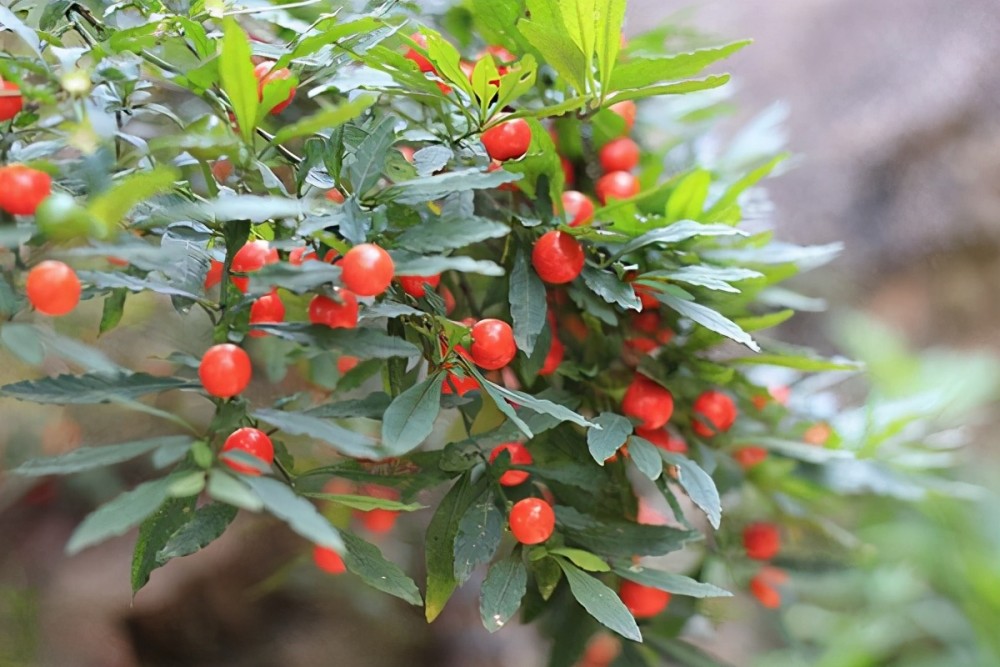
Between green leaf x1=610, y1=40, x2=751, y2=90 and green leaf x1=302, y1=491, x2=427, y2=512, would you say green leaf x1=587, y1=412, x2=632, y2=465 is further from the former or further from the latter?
green leaf x1=610, y1=40, x2=751, y2=90

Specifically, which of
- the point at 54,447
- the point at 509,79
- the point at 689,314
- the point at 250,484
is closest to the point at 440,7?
the point at 509,79

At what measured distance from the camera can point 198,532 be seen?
0.48 metres

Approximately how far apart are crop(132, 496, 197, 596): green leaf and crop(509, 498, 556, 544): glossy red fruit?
20 cm

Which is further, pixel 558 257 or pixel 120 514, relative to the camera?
pixel 558 257

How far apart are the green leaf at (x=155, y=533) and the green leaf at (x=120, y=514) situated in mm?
121

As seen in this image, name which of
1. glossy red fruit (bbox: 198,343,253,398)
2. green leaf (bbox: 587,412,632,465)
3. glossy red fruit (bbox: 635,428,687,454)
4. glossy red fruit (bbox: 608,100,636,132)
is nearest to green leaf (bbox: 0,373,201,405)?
glossy red fruit (bbox: 198,343,253,398)

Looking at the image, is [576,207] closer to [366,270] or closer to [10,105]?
[366,270]

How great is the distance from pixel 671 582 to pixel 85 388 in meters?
0.38

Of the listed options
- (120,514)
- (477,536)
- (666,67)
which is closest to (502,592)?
(477,536)

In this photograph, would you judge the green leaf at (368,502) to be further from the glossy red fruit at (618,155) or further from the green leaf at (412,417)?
the glossy red fruit at (618,155)

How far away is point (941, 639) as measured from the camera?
134 centimetres

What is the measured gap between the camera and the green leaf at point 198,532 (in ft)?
1.54

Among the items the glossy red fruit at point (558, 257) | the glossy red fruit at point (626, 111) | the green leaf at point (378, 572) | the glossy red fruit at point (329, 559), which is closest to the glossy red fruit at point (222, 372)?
the green leaf at point (378, 572)

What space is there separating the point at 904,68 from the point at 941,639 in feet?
3.30
